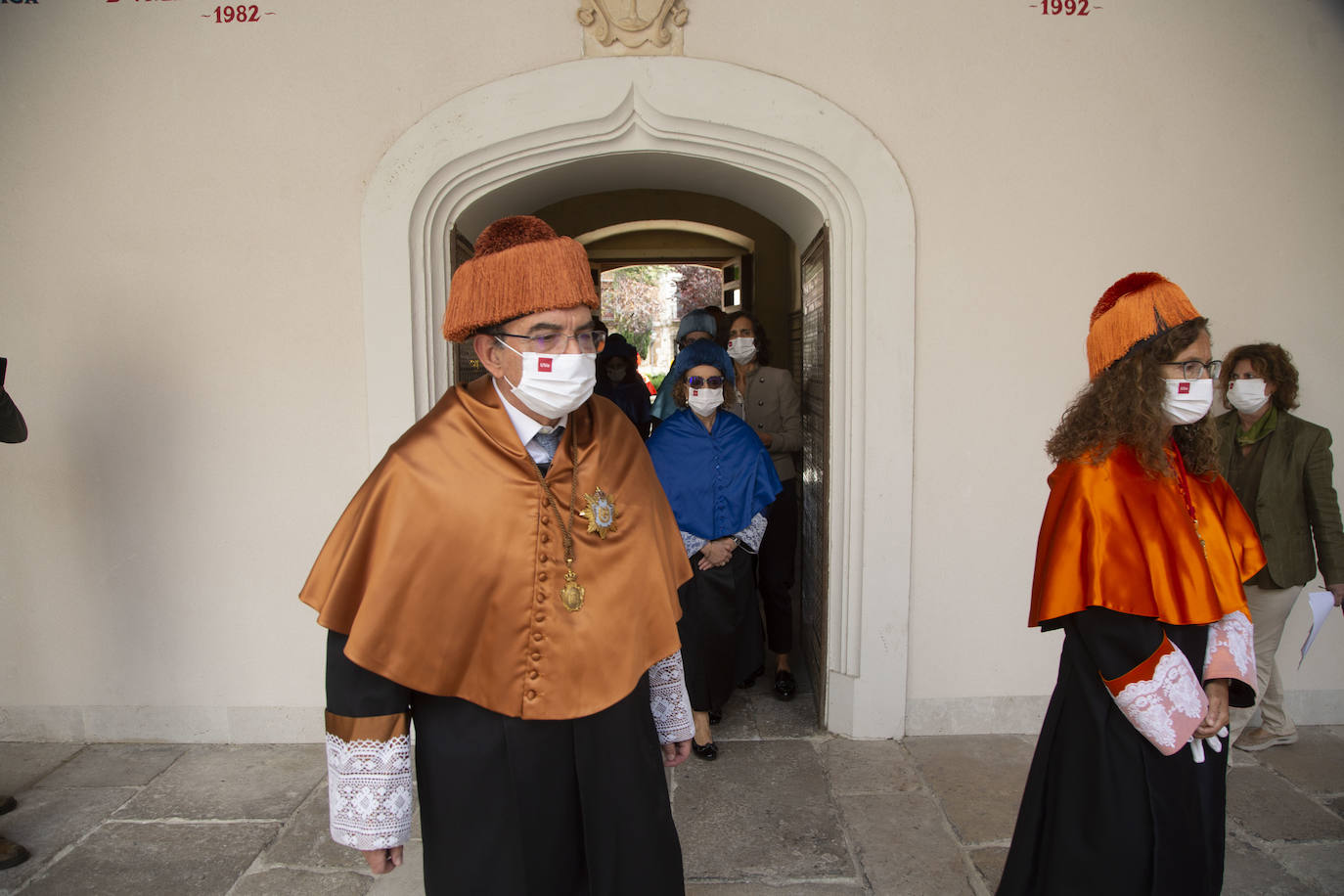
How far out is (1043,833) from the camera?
218cm

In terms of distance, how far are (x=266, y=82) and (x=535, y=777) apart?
3263 mm

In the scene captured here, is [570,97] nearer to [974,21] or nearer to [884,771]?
[974,21]

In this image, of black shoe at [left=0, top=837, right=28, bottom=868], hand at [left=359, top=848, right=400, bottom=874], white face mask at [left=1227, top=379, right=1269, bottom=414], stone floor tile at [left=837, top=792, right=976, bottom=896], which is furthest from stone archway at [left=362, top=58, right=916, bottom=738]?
hand at [left=359, top=848, right=400, bottom=874]

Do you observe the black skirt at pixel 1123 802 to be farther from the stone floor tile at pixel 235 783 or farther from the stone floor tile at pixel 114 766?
the stone floor tile at pixel 114 766

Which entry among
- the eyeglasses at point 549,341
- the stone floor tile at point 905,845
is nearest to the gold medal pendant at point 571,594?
the eyeglasses at point 549,341

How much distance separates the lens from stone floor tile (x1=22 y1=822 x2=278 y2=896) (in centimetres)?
283

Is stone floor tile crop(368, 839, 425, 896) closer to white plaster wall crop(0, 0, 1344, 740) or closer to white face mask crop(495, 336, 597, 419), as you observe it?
white plaster wall crop(0, 0, 1344, 740)

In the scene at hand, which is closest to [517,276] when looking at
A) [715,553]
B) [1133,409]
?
[1133,409]

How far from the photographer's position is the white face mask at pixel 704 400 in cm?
376

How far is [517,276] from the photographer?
1.69m

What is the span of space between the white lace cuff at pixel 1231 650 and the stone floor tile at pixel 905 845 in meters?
1.26

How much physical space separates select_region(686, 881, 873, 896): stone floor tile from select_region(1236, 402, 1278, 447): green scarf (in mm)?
2561

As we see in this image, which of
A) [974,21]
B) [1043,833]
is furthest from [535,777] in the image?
[974,21]

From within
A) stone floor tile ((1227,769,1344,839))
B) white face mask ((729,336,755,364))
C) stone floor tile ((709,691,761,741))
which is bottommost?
stone floor tile ((1227,769,1344,839))
